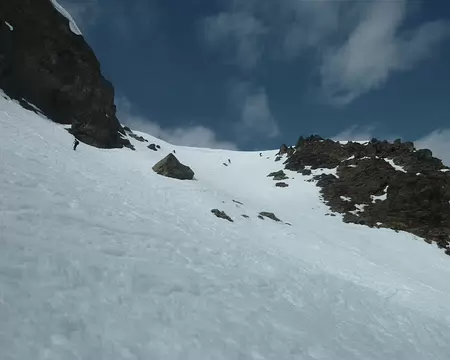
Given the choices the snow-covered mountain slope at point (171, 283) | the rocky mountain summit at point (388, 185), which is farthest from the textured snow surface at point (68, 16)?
the rocky mountain summit at point (388, 185)

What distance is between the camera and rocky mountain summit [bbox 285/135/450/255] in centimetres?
3522

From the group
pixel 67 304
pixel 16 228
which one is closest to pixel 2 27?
pixel 16 228

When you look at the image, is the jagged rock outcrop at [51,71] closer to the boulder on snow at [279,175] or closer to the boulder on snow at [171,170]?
the boulder on snow at [171,170]

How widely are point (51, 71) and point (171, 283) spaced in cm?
4148

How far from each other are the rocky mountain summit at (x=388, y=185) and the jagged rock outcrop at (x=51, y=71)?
90.0 feet

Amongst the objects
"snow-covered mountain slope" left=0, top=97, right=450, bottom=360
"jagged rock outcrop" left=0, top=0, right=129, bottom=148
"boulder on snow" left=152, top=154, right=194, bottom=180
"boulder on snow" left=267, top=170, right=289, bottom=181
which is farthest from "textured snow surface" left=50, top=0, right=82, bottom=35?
"boulder on snow" left=267, top=170, right=289, bottom=181

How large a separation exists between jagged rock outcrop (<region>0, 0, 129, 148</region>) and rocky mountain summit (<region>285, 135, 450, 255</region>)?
27440 millimetres

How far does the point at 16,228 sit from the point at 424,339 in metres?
14.4

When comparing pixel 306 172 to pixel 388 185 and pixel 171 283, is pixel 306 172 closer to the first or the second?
pixel 388 185

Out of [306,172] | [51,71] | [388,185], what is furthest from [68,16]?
[388,185]

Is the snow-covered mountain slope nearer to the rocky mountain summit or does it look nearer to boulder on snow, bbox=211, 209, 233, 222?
boulder on snow, bbox=211, 209, 233, 222

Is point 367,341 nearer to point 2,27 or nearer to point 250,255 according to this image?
point 250,255

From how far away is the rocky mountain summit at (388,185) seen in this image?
35.2 metres

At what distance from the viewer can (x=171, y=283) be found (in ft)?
33.1
